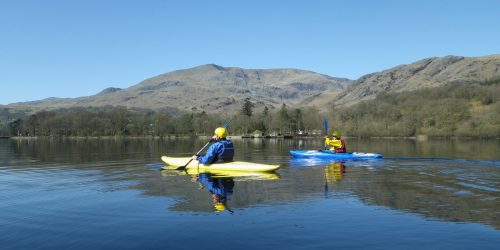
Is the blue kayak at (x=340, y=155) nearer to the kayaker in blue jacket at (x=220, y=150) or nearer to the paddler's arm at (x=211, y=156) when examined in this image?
the kayaker in blue jacket at (x=220, y=150)

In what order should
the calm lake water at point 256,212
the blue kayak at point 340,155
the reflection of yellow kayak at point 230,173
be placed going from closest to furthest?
the calm lake water at point 256,212 < the reflection of yellow kayak at point 230,173 < the blue kayak at point 340,155

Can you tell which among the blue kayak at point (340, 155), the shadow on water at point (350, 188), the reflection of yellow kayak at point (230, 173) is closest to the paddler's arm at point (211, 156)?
the reflection of yellow kayak at point (230, 173)

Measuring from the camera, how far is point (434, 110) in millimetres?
190625

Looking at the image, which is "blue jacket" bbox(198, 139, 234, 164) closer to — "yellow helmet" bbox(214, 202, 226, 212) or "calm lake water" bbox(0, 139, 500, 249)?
"calm lake water" bbox(0, 139, 500, 249)

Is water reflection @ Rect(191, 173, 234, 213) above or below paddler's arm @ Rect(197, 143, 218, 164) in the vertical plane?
below

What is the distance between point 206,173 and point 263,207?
12.4m

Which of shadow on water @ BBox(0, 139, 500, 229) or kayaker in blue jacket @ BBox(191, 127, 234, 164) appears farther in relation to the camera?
kayaker in blue jacket @ BBox(191, 127, 234, 164)

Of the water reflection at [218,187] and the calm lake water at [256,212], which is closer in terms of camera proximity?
the calm lake water at [256,212]

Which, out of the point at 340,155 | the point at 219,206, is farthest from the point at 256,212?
the point at 340,155

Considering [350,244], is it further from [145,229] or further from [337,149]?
[337,149]

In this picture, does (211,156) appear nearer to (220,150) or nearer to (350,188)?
(220,150)

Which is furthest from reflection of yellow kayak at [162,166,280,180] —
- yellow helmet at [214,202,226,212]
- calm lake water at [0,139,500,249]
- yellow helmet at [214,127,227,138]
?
yellow helmet at [214,202,226,212]

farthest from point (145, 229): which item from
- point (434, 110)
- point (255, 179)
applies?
point (434, 110)

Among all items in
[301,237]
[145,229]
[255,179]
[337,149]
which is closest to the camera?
[301,237]
